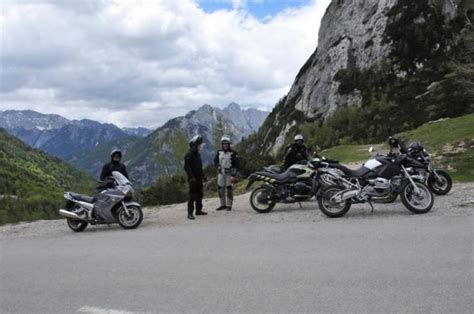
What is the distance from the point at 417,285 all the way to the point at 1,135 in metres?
156

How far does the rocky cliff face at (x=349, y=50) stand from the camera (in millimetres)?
71438

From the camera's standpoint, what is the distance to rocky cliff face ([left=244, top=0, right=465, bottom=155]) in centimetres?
7144

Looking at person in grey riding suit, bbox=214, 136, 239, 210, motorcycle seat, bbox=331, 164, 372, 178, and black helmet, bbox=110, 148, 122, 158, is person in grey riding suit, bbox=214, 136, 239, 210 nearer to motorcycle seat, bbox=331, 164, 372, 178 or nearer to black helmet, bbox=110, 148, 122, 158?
black helmet, bbox=110, 148, 122, 158

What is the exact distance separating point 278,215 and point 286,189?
0.92 m

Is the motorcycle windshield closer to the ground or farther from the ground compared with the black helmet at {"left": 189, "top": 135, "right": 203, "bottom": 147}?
closer to the ground

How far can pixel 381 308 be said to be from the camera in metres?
5.13

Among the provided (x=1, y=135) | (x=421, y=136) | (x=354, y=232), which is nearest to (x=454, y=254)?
(x=354, y=232)

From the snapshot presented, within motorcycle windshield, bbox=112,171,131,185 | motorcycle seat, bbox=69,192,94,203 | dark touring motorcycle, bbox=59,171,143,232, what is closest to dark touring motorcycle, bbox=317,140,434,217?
dark touring motorcycle, bbox=59,171,143,232

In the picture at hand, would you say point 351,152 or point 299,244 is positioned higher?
point 351,152

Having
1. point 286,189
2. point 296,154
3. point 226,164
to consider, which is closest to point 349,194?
point 286,189

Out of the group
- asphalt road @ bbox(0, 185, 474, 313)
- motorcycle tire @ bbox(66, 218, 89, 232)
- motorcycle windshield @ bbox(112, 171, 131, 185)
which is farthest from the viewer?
motorcycle tire @ bbox(66, 218, 89, 232)

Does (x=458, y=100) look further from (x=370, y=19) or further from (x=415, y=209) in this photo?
(x=415, y=209)

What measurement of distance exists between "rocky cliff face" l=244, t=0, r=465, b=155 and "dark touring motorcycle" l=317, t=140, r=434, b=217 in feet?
197

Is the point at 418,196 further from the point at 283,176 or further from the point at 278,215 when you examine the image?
the point at 283,176
